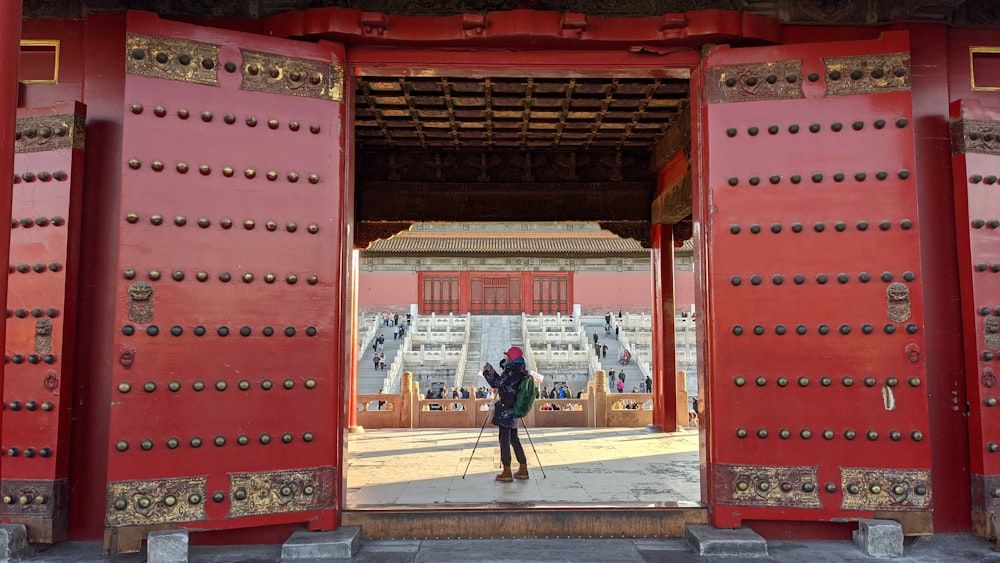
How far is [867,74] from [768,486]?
282cm

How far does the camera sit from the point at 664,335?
9.93 meters

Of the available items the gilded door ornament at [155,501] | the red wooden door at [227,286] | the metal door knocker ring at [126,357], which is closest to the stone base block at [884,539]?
the red wooden door at [227,286]

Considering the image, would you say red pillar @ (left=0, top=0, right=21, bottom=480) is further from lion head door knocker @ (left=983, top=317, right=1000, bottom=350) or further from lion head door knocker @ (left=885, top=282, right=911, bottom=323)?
lion head door knocker @ (left=983, top=317, right=1000, bottom=350)

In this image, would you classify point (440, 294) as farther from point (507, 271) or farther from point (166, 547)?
point (166, 547)

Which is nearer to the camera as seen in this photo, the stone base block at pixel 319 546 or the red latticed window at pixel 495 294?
the stone base block at pixel 319 546

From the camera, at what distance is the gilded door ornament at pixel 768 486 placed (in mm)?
4352

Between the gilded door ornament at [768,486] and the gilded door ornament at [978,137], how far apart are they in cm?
237

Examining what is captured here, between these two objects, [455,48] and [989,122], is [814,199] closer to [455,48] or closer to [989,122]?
[989,122]

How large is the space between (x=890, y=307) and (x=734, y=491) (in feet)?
5.13

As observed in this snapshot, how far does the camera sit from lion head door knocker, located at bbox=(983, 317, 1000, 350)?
4395 mm

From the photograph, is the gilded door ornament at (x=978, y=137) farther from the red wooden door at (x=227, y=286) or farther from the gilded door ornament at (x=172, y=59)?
the gilded door ornament at (x=172, y=59)

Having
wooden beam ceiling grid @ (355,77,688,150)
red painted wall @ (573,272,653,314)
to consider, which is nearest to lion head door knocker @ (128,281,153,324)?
wooden beam ceiling grid @ (355,77,688,150)

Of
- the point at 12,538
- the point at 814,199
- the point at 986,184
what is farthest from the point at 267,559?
the point at 986,184

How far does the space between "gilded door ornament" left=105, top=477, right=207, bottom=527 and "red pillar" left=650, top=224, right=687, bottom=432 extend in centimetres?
706
